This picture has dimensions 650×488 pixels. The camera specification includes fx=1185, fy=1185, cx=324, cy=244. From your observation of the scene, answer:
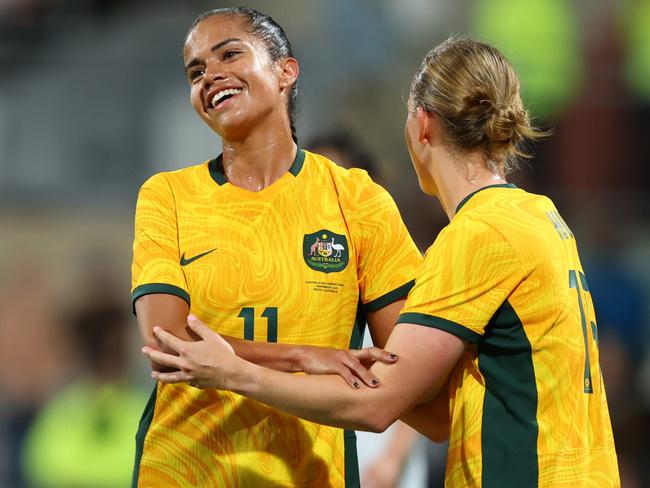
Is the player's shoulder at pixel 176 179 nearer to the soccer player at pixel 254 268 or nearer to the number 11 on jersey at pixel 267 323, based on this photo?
the soccer player at pixel 254 268

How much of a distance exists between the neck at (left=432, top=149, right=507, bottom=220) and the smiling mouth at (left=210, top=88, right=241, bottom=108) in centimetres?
58

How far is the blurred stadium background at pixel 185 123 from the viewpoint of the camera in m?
7.62

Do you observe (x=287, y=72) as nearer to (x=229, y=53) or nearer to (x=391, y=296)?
(x=229, y=53)

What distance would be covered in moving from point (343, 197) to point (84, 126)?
5.50 m

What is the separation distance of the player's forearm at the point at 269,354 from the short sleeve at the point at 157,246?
20 cm

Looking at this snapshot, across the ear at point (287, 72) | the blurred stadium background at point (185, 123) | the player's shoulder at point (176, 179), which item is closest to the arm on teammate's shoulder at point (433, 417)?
the player's shoulder at point (176, 179)

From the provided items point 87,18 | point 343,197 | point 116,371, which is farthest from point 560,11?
point 343,197

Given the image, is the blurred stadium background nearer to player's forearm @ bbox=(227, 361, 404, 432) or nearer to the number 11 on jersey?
the number 11 on jersey

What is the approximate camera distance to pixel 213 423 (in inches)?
120

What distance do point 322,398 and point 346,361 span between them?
0.42 ft

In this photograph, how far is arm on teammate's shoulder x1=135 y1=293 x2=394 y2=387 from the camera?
2912 millimetres

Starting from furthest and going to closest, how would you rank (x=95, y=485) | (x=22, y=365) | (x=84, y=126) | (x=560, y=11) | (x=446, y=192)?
1. (x=560, y=11)
2. (x=84, y=126)
3. (x=22, y=365)
4. (x=95, y=485)
5. (x=446, y=192)

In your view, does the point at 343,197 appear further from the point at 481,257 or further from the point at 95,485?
the point at 95,485

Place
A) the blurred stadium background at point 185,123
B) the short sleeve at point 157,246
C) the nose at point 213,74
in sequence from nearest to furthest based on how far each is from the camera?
1. the short sleeve at point 157,246
2. the nose at point 213,74
3. the blurred stadium background at point 185,123
